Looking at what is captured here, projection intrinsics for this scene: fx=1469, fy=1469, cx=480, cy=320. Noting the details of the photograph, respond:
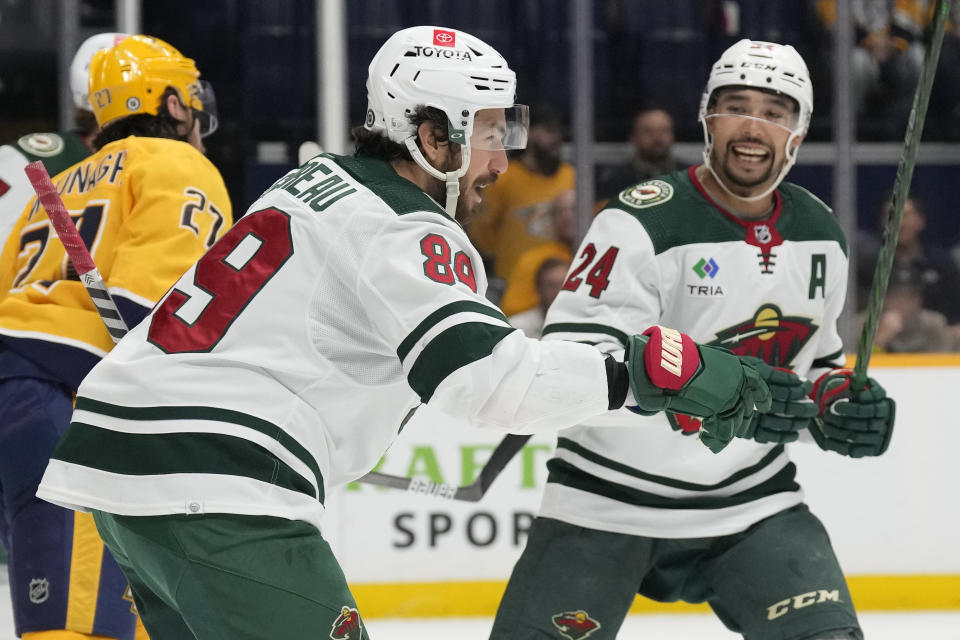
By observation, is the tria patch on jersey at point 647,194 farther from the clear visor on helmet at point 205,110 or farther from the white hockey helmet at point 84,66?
the white hockey helmet at point 84,66

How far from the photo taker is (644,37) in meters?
5.13

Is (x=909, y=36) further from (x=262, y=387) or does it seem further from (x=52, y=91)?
(x=262, y=387)

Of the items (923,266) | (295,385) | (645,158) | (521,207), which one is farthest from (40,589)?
(923,266)

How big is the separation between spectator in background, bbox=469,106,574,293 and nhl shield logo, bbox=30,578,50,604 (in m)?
2.29

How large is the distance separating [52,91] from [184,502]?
3386 mm

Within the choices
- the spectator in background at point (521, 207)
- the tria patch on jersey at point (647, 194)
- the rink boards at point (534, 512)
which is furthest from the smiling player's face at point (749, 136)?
the spectator in background at point (521, 207)

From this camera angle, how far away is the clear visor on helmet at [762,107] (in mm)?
2498

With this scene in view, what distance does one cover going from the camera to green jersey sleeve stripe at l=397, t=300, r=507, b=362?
1573 mm

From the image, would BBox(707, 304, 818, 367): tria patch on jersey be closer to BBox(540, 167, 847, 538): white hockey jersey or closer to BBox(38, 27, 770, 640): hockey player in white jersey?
BBox(540, 167, 847, 538): white hockey jersey

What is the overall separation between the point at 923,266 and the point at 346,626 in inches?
141

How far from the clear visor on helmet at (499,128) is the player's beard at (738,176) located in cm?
62

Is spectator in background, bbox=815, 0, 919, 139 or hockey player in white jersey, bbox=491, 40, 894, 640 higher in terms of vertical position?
spectator in background, bbox=815, 0, 919, 139

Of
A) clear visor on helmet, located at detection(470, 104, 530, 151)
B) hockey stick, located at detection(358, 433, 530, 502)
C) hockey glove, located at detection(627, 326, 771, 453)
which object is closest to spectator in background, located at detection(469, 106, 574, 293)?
hockey stick, located at detection(358, 433, 530, 502)

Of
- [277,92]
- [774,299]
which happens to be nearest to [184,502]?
[774,299]
